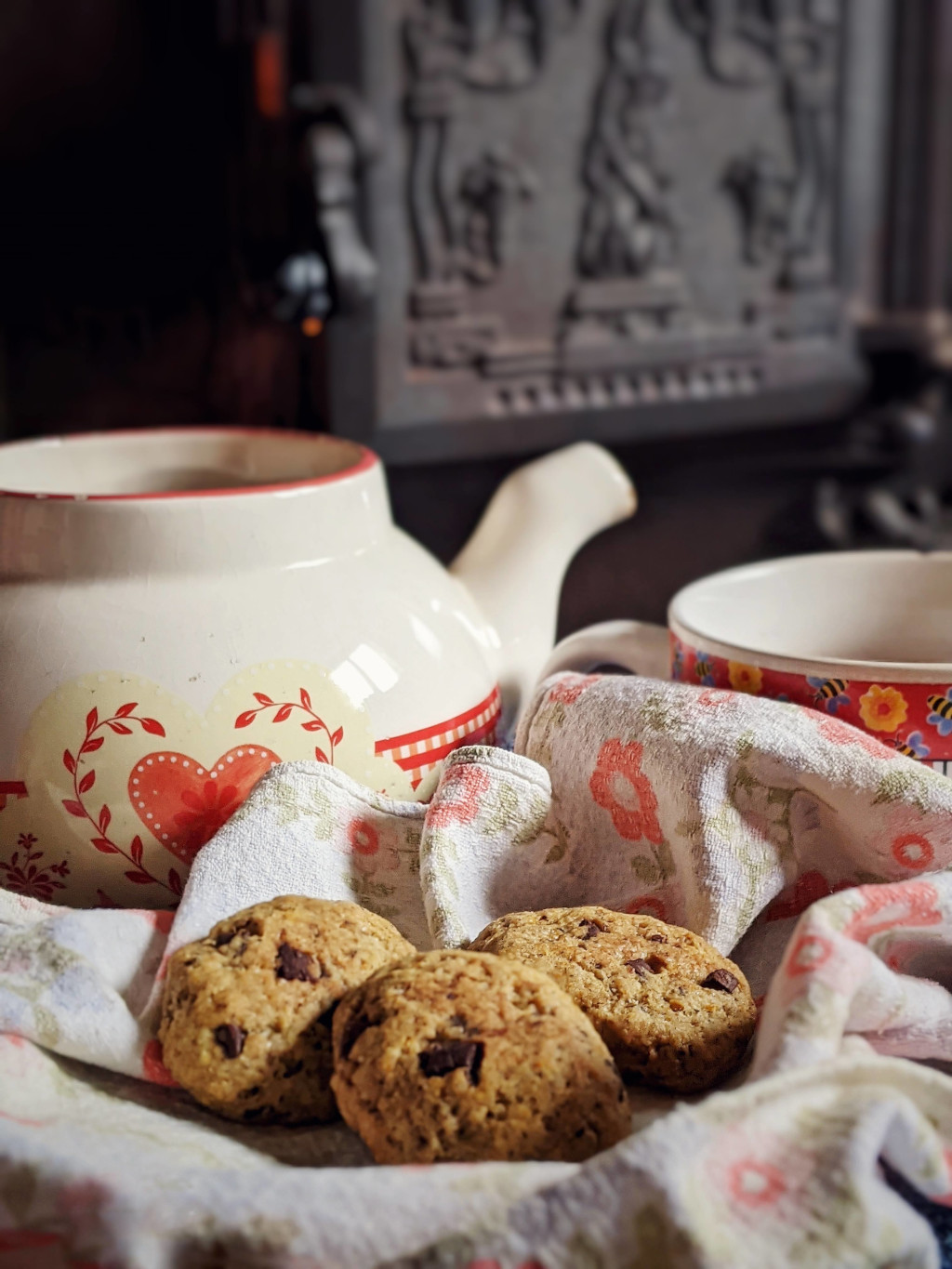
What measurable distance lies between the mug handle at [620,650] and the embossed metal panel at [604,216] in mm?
916

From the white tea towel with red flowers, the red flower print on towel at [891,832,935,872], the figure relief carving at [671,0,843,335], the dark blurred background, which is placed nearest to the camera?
the white tea towel with red flowers

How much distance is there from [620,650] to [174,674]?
0.67 ft

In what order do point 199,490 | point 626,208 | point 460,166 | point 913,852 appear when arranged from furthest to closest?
1. point 626,208
2. point 460,166
3. point 199,490
4. point 913,852

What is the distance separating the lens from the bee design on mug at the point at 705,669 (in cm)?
48

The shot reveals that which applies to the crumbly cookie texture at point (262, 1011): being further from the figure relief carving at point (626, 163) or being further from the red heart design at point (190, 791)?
the figure relief carving at point (626, 163)

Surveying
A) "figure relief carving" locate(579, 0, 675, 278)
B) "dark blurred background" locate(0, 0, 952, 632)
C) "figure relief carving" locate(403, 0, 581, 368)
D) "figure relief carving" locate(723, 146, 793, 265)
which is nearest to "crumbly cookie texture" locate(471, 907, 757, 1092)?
"dark blurred background" locate(0, 0, 952, 632)

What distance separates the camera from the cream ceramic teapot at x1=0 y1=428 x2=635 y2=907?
16.9 inches

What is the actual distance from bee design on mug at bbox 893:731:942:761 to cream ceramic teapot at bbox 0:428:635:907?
149 mm

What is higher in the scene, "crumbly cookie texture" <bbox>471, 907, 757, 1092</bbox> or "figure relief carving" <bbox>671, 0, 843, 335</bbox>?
"figure relief carving" <bbox>671, 0, 843, 335</bbox>

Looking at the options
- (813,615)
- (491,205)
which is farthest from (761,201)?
(813,615)

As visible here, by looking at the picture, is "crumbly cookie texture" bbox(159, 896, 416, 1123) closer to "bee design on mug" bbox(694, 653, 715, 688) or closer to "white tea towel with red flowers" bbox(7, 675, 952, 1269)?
"white tea towel with red flowers" bbox(7, 675, 952, 1269)

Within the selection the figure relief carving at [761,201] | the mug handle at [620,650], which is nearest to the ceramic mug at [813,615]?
the mug handle at [620,650]

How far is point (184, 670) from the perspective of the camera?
0.43 m

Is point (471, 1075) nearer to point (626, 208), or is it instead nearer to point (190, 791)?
point (190, 791)
